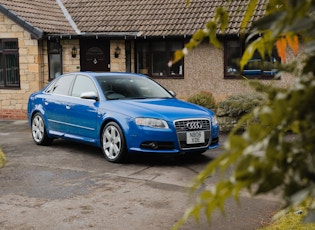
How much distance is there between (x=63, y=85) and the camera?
34.1 ft

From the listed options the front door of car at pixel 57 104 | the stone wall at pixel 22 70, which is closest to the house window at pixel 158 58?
the stone wall at pixel 22 70

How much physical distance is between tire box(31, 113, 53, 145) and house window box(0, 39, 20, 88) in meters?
7.15

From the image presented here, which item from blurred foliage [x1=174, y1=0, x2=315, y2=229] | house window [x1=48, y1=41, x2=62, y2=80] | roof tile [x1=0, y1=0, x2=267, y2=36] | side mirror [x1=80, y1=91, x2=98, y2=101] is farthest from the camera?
house window [x1=48, y1=41, x2=62, y2=80]

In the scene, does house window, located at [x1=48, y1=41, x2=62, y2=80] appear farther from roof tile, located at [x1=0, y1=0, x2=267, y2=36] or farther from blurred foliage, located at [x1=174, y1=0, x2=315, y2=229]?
blurred foliage, located at [x1=174, y1=0, x2=315, y2=229]

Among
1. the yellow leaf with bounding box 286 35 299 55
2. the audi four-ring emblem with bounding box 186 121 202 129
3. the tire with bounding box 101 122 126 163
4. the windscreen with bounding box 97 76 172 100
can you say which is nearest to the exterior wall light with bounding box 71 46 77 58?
the windscreen with bounding box 97 76 172 100

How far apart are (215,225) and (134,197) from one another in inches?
58.4

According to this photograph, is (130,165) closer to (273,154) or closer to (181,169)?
(181,169)

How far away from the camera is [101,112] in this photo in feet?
29.6

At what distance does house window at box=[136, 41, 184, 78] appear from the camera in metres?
18.0

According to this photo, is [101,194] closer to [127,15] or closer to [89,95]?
[89,95]

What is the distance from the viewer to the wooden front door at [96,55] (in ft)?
61.5

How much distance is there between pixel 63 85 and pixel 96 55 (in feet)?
28.0

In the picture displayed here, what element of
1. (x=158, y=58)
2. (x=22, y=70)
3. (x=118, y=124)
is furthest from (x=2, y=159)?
(x=158, y=58)

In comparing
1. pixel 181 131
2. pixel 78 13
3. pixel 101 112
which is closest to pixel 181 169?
pixel 181 131
